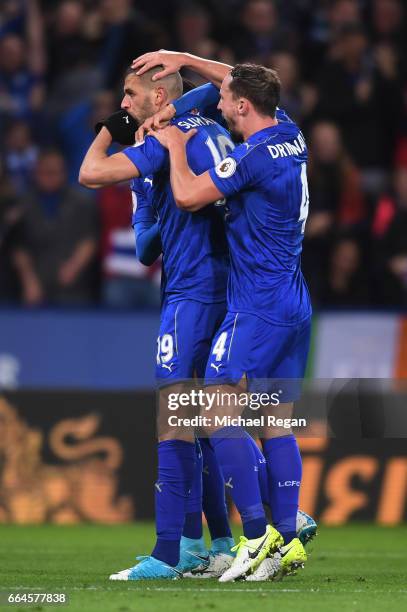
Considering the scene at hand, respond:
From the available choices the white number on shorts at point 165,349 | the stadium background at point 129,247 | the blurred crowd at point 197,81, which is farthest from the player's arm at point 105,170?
the blurred crowd at point 197,81

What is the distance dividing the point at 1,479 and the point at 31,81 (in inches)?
201

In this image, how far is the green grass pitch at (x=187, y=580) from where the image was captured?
6004mm

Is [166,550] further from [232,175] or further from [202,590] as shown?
[232,175]

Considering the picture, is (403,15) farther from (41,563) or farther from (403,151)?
(41,563)

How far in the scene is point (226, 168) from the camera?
6.96 m

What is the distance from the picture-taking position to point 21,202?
1326 centimetres

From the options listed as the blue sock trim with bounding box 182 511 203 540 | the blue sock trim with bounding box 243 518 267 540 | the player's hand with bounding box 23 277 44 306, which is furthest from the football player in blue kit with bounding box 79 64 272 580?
the player's hand with bounding box 23 277 44 306

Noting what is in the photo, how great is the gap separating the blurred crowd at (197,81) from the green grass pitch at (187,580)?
3.10 meters

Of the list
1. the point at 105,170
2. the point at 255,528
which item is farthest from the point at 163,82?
the point at 255,528

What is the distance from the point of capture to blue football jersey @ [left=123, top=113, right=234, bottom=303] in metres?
7.32

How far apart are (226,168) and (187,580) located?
2107 millimetres

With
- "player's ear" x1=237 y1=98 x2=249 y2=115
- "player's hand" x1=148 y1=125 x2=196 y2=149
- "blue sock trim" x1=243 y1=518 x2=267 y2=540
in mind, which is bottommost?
"blue sock trim" x1=243 y1=518 x2=267 y2=540

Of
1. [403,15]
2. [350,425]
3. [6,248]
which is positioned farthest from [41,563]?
[403,15]

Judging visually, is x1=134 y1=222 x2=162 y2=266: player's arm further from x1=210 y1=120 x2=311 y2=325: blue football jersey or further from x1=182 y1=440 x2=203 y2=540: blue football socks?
x1=182 y1=440 x2=203 y2=540: blue football socks
